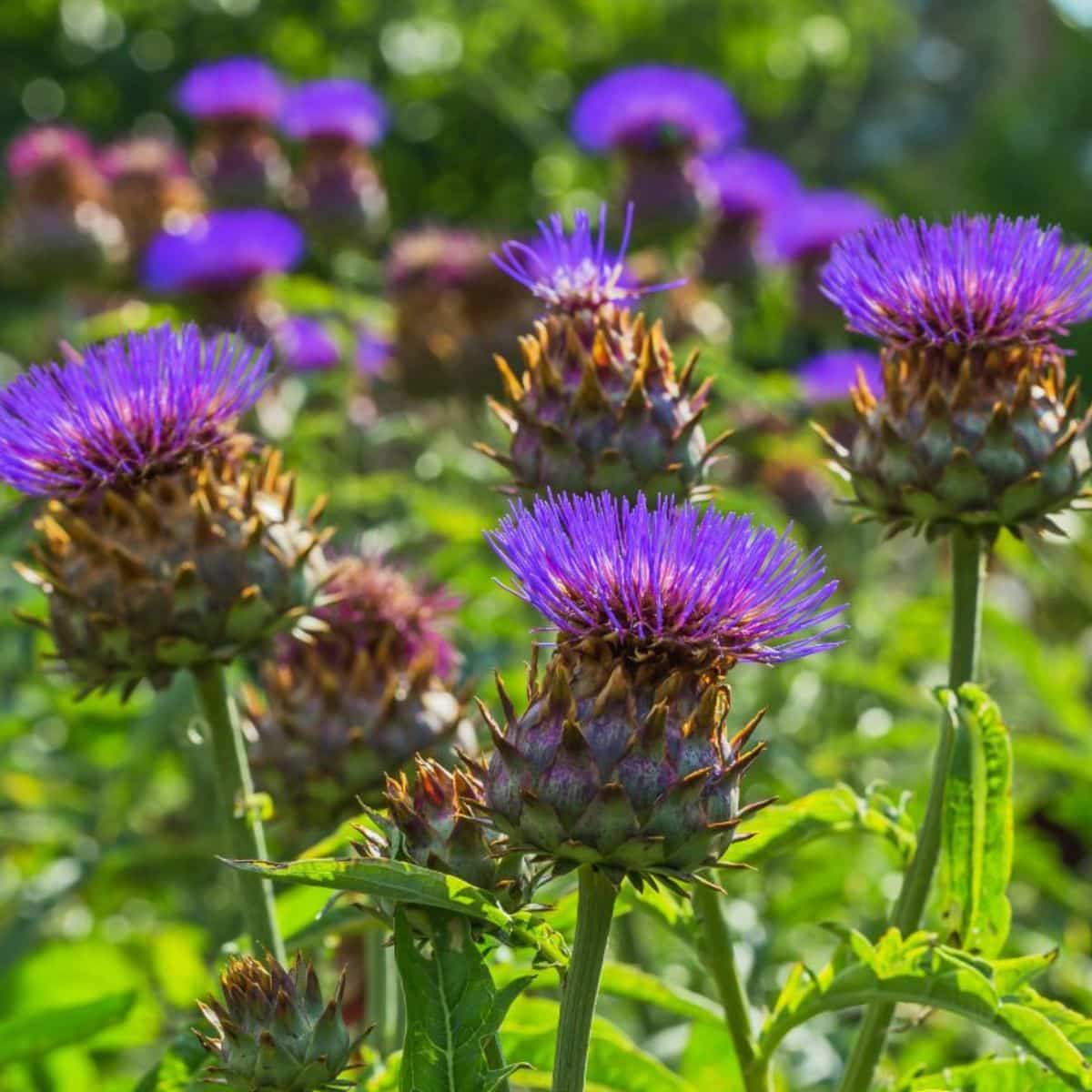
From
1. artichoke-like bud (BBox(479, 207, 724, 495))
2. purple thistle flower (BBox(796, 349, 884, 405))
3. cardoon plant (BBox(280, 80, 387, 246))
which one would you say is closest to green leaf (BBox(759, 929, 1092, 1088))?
artichoke-like bud (BBox(479, 207, 724, 495))

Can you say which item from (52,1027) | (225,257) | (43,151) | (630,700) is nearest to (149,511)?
(52,1027)

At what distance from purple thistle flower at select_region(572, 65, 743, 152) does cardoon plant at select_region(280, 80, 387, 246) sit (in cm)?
66

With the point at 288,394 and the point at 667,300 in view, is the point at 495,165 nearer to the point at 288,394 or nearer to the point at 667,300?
the point at 667,300

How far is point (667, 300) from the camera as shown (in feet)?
16.5

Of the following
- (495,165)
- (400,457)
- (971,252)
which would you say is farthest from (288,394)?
(495,165)

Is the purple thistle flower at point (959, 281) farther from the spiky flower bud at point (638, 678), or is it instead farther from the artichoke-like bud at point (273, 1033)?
the artichoke-like bud at point (273, 1033)

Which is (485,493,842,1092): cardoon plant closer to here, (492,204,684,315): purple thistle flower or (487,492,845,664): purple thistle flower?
(487,492,845,664): purple thistle flower

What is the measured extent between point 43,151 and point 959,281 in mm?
3775

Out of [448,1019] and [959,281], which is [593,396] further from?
[448,1019]

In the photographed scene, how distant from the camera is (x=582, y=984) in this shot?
1544 millimetres

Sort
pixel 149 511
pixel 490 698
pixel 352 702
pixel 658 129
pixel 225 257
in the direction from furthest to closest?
pixel 658 129 < pixel 225 257 < pixel 490 698 < pixel 352 702 < pixel 149 511

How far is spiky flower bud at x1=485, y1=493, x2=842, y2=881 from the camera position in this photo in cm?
151

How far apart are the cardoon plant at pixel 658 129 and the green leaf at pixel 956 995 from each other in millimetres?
3263

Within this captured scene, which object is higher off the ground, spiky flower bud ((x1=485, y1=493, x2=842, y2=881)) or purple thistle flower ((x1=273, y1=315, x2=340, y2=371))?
purple thistle flower ((x1=273, y1=315, x2=340, y2=371))
